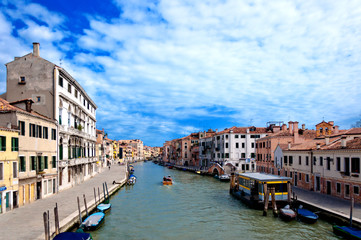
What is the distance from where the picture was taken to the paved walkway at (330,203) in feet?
64.2

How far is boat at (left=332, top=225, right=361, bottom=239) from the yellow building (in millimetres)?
20403

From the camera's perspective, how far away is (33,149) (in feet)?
76.3

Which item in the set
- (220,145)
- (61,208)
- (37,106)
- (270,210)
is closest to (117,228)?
(61,208)

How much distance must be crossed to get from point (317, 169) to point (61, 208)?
76.0 ft

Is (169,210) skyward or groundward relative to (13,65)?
groundward

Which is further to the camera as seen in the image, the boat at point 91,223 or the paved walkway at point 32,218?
the boat at point 91,223

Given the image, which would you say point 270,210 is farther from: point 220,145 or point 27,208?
point 220,145

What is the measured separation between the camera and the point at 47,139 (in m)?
26.3

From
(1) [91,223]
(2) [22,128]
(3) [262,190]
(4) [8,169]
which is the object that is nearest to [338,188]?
(3) [262,190]

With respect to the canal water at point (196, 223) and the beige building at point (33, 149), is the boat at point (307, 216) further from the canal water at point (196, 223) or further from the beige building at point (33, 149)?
the beige building at point (33, 149)

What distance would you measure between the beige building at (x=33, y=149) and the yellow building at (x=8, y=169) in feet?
2.36

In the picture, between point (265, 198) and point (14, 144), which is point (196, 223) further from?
point (14, 144)

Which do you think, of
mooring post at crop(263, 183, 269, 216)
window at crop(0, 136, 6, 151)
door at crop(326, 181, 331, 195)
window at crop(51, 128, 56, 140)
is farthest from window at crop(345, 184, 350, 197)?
window at crop(51, 128, 56, 140)

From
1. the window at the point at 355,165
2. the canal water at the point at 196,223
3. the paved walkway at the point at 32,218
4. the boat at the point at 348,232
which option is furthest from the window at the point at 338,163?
the paved walkway at the point at 32,218
